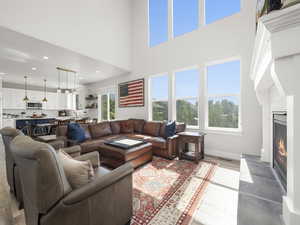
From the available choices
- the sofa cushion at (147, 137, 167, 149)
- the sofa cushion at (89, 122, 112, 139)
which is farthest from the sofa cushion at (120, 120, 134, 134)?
the sofa cushion at (147, 137, 167, 149)

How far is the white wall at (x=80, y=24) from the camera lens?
2680 millimetres

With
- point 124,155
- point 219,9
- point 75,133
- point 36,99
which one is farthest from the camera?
point 36,99

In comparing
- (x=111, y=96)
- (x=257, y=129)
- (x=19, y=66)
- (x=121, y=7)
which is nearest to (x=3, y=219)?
(x=257, y=129)

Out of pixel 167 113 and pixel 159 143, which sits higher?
pixel 167 113

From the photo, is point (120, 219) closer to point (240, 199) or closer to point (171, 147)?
point (240, 199)

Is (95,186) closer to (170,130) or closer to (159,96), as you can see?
(170,130)

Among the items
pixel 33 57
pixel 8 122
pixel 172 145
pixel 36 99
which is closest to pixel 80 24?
pixel 33 57

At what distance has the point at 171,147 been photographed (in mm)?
3127

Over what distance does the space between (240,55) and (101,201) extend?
3820 millimetres

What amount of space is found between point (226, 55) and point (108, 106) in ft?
18.0

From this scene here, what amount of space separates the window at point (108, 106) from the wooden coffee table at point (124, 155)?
386 centimetres

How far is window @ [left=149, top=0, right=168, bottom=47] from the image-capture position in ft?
14.7

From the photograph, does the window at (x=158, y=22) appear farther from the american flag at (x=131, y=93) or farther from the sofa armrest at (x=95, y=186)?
the sofa armrest at (x=95, y=186)

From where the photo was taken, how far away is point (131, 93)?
5410mm
